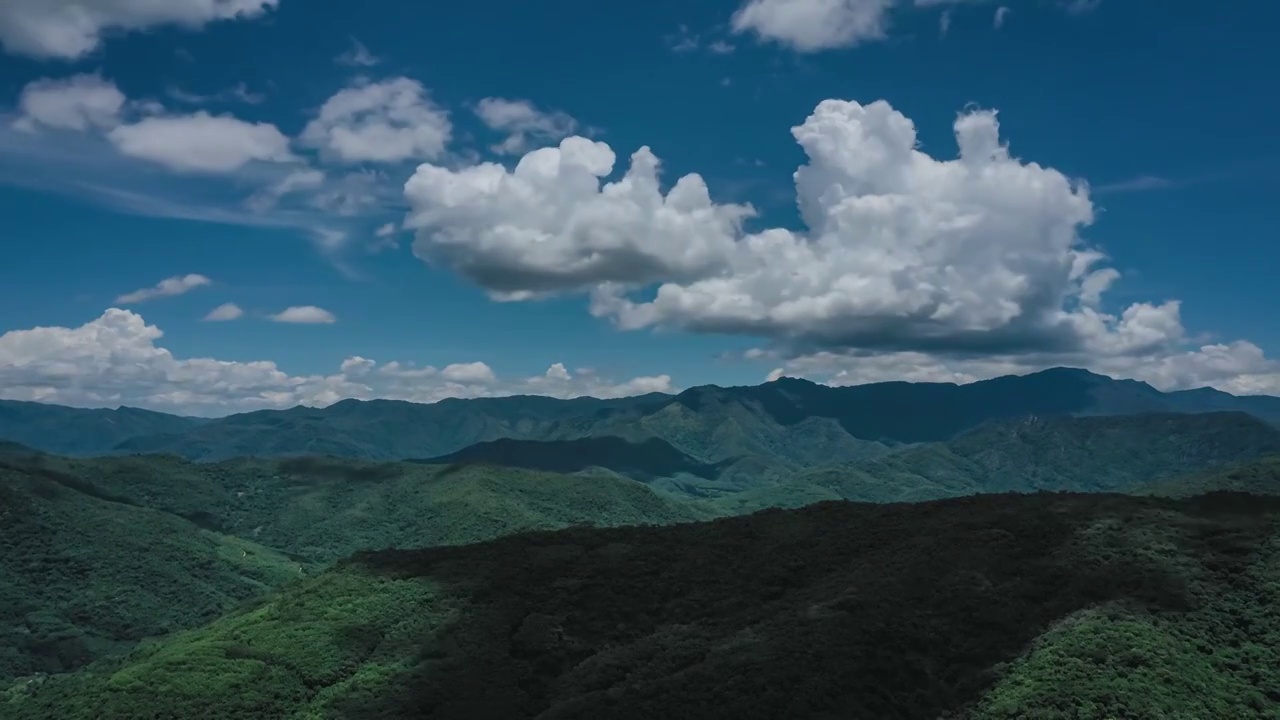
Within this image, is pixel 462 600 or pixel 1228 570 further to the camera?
pixel 462 600

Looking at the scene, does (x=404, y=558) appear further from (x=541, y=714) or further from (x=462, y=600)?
(x=541, y=714)

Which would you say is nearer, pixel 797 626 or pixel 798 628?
pixel 798 628

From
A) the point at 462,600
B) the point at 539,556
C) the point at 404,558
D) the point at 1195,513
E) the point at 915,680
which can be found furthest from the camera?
the point at 404,558

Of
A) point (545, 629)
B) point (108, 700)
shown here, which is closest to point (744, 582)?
point (545, 629)

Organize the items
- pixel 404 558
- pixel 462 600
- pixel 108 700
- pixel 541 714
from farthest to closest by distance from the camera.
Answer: pixel 404 558, pixel 462 600, pixel 108 700, pixel 541 714

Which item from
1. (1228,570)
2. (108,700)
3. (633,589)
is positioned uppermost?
(1228,570)

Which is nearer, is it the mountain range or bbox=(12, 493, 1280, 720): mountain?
bbox=(12, 493, 1280, 720): mountain

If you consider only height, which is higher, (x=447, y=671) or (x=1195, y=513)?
(x=1195, y=513)

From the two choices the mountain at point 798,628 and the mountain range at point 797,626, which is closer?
the mountain at point 798,628
